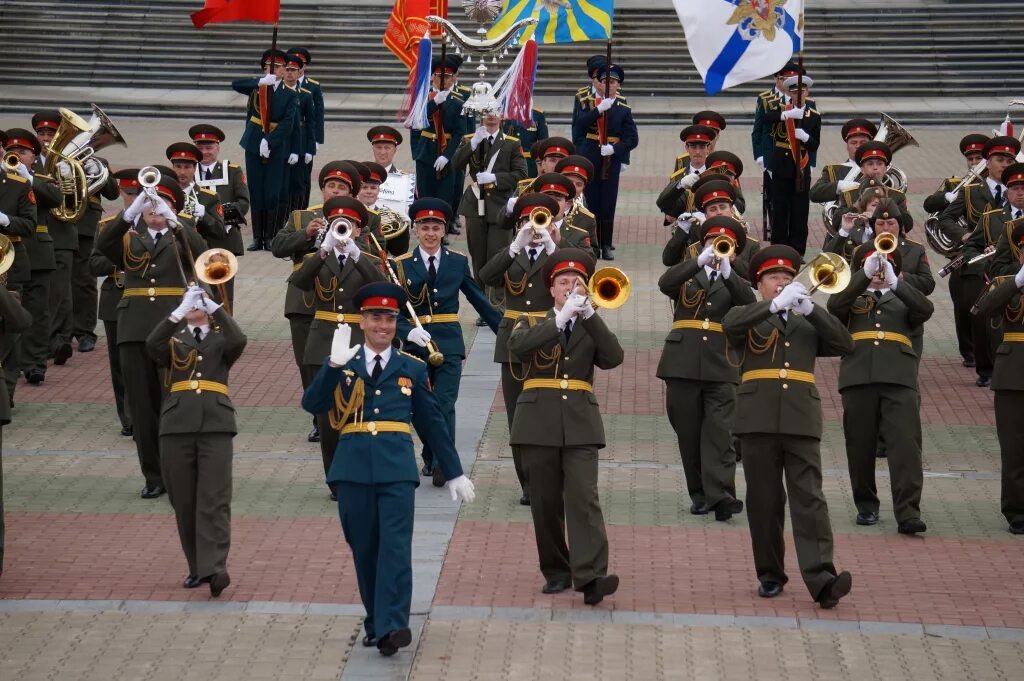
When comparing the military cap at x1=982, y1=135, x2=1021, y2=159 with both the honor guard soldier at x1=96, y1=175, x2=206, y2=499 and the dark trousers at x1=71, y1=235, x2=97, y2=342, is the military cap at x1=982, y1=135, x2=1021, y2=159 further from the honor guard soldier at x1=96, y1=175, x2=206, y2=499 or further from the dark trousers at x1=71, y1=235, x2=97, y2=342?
the dark trousers at x1=71, y1=235, x2=97, y2=342

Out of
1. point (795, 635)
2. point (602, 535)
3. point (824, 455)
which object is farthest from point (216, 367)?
point (824, 455)

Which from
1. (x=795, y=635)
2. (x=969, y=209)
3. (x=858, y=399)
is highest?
(x=969, y=209)

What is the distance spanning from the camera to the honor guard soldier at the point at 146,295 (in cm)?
1276

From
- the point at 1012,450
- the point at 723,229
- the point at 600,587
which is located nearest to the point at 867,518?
the point at 1012,450

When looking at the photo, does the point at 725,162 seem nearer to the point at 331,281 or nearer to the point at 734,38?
the point at 734,38

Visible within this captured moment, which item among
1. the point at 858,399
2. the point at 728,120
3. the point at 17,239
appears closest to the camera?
the point at 858,399

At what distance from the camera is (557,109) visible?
105 ft

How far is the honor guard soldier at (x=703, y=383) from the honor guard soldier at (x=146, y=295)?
11.2 ft

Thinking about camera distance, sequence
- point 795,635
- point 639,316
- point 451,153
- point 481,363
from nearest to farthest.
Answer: point 795,635, point 481,363, point 639,316, point 451,153

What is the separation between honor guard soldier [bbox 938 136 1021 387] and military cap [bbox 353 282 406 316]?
297 inches

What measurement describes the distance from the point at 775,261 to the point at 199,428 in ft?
11.5

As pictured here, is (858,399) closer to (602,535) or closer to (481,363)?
(602,535)

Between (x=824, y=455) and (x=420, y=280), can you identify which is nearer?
(x=420, y=280)

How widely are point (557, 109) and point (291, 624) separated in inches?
897
